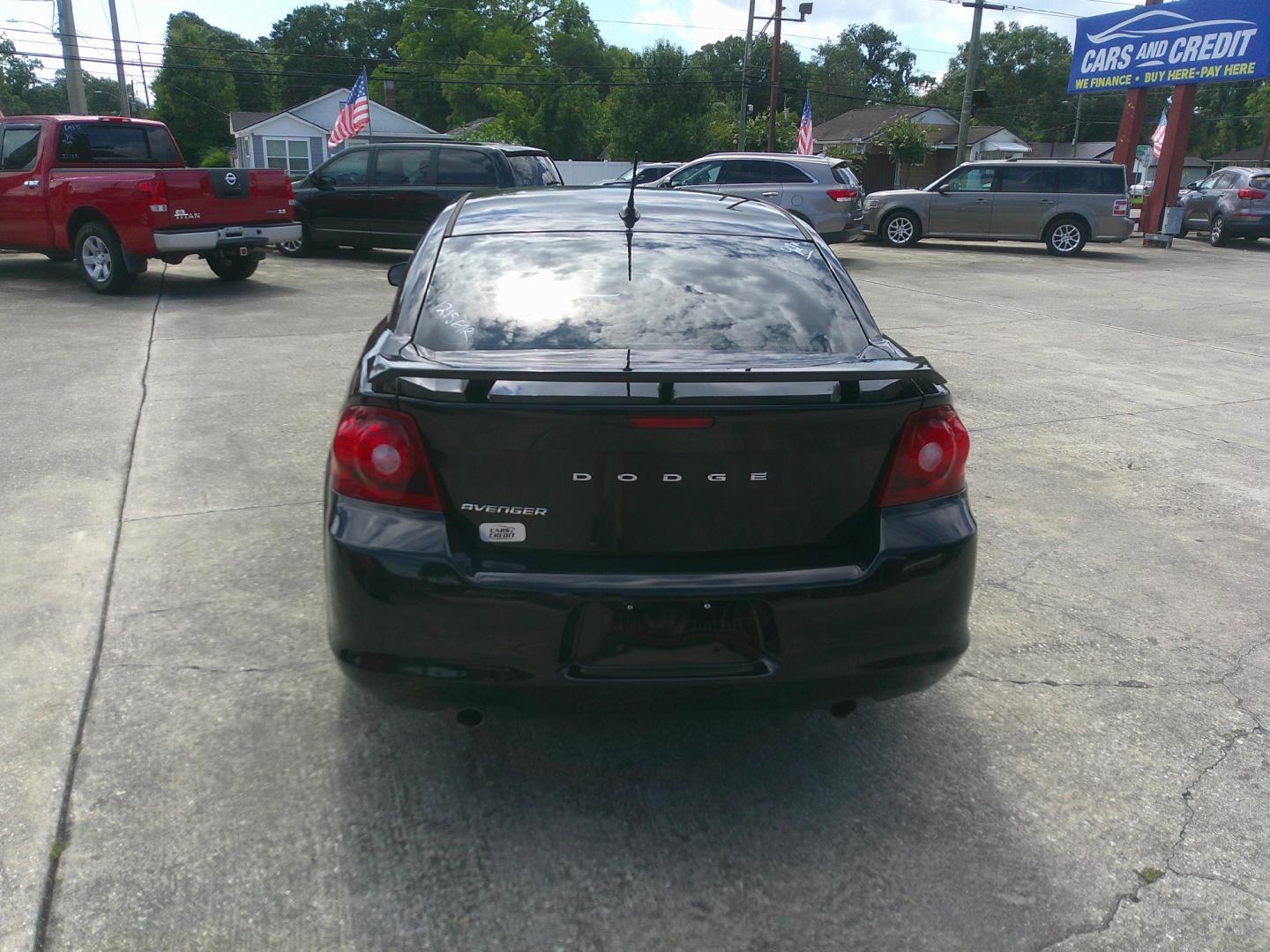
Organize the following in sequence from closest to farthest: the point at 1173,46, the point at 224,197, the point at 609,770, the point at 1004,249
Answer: the point at 609,770, the point at 224,197, the point at 1004,249, the point at 1173,46

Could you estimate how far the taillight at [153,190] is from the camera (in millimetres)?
10875

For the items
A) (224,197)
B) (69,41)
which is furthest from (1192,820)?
(69,41)

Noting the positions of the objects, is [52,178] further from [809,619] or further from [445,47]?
[445,47]

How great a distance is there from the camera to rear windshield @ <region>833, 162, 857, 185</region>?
694 inches

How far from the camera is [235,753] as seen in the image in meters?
3.11

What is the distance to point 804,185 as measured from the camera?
57.4 feet

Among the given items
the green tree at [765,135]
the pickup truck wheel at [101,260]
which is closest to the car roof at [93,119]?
the pickup truck wheel at [101,260]

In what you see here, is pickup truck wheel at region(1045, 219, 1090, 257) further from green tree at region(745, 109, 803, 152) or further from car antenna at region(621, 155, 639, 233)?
green tree at region(745, 109, 803, 152)

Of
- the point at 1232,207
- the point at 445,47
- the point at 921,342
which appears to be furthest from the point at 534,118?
the point at 921,342

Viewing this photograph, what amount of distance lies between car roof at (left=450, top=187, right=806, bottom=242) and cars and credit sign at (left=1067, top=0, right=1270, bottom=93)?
23287mm

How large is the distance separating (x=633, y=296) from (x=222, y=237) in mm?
9556

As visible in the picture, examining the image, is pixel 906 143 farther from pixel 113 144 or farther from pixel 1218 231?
pixel 113 144

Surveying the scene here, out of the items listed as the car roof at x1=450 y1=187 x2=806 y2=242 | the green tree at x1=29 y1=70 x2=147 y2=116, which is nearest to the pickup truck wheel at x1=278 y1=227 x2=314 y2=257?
the car roof at x1=450 y1=187 x2=806 y2=242

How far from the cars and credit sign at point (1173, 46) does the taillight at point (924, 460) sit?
2430 centimetres
